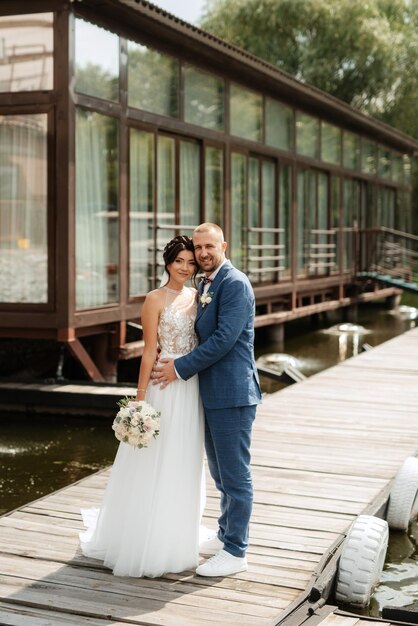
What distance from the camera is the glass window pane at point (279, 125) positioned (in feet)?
52.2

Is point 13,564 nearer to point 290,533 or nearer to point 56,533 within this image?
point 56,533

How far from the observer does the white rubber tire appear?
15.4 ft

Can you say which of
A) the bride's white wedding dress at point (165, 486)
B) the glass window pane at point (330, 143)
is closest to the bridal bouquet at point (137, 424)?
the bride's white wedding dress at point (165, 486)

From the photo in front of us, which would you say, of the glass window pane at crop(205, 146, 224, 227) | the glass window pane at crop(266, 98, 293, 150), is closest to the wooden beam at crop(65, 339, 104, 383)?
the glass window pane at crop(205, 146, 224, 227)

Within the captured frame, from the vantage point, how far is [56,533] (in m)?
5.11

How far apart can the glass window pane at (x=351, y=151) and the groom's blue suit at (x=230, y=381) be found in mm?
16403

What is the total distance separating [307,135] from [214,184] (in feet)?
14.7

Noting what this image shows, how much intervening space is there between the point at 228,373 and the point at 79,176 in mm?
6317

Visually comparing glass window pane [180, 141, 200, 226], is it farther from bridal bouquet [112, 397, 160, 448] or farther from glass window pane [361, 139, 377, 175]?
glass window pane [361, 139, 377, 175]

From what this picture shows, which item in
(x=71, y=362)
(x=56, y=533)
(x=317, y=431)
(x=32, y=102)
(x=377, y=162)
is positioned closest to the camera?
(x=56, y=533)

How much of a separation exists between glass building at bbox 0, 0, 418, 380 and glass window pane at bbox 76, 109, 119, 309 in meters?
0.02

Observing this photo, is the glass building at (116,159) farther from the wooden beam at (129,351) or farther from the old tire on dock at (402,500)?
Result: the old tire on dock at (402,500)

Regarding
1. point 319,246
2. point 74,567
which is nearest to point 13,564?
point 74,567

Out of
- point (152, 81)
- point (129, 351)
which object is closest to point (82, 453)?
point (129, 351)
